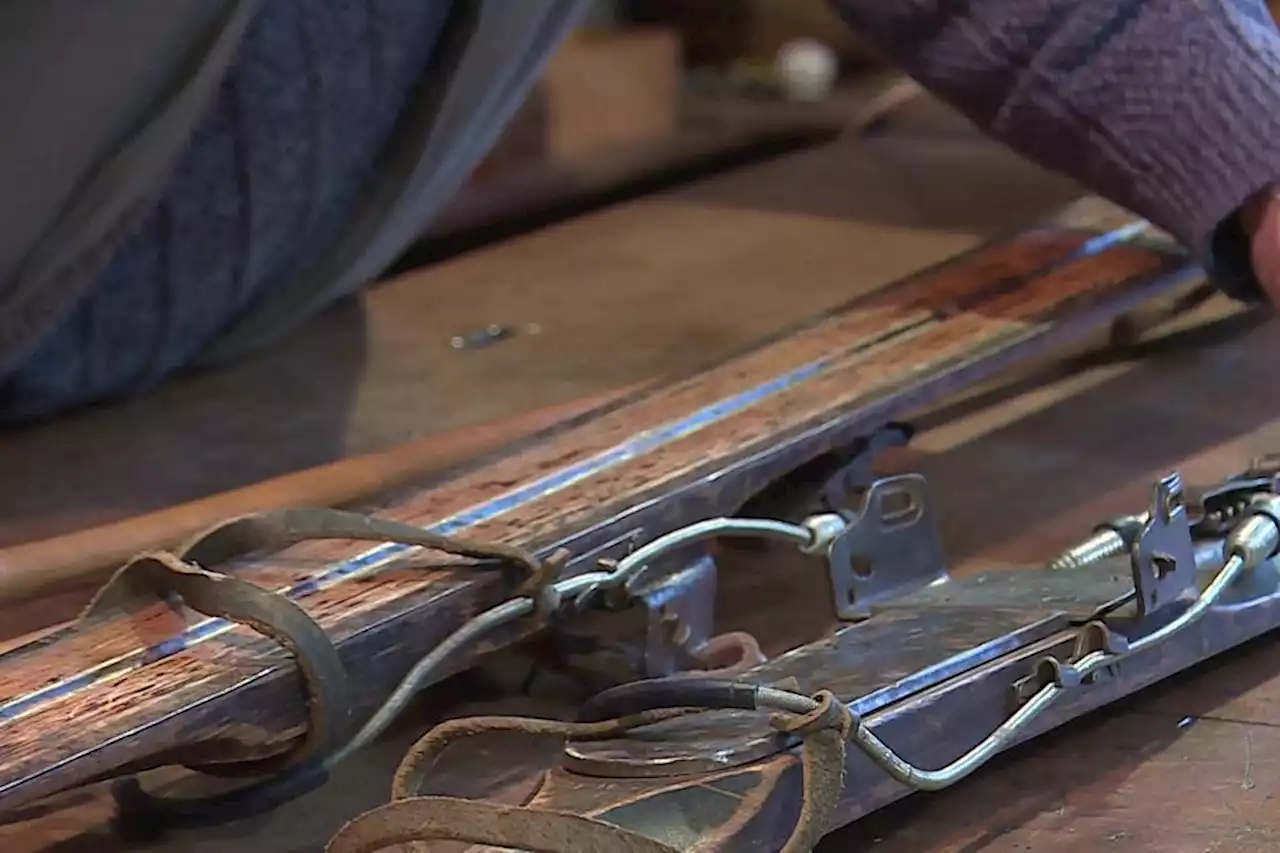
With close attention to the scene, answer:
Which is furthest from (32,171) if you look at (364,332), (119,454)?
(364,332)

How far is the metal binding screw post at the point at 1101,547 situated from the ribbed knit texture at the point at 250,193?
0.31 m

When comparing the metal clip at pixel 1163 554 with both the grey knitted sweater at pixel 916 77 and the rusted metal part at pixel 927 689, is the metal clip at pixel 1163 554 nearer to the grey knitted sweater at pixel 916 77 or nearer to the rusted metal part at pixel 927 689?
the rusted metal part at pixel 927 689

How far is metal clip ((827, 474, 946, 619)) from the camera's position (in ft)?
1.63

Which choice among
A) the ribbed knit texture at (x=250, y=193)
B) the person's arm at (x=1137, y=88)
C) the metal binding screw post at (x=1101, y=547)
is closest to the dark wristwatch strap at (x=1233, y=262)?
the person's arm at (x=1137, y=88)

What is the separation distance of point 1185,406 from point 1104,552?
208mm

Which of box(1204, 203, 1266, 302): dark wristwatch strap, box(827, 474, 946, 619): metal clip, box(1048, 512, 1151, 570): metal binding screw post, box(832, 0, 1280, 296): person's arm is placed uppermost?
box(832, 0, 1280, 296): person's arm

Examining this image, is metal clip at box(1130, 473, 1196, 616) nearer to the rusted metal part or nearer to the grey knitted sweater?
the rusted metal part

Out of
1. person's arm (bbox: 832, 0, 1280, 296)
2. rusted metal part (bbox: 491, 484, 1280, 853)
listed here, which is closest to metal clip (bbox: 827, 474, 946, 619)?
rusted metal part (bbox: 491, 484, 1280, 853)

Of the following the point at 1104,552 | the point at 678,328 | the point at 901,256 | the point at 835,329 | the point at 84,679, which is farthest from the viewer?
the point at 901,256

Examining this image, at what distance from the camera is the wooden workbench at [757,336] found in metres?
0.42

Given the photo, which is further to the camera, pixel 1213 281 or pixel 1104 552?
pixel 1213 281

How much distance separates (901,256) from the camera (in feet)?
2.99

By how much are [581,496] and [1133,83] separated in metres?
0.29

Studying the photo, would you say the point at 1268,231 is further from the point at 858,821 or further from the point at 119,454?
the point at 119,454
